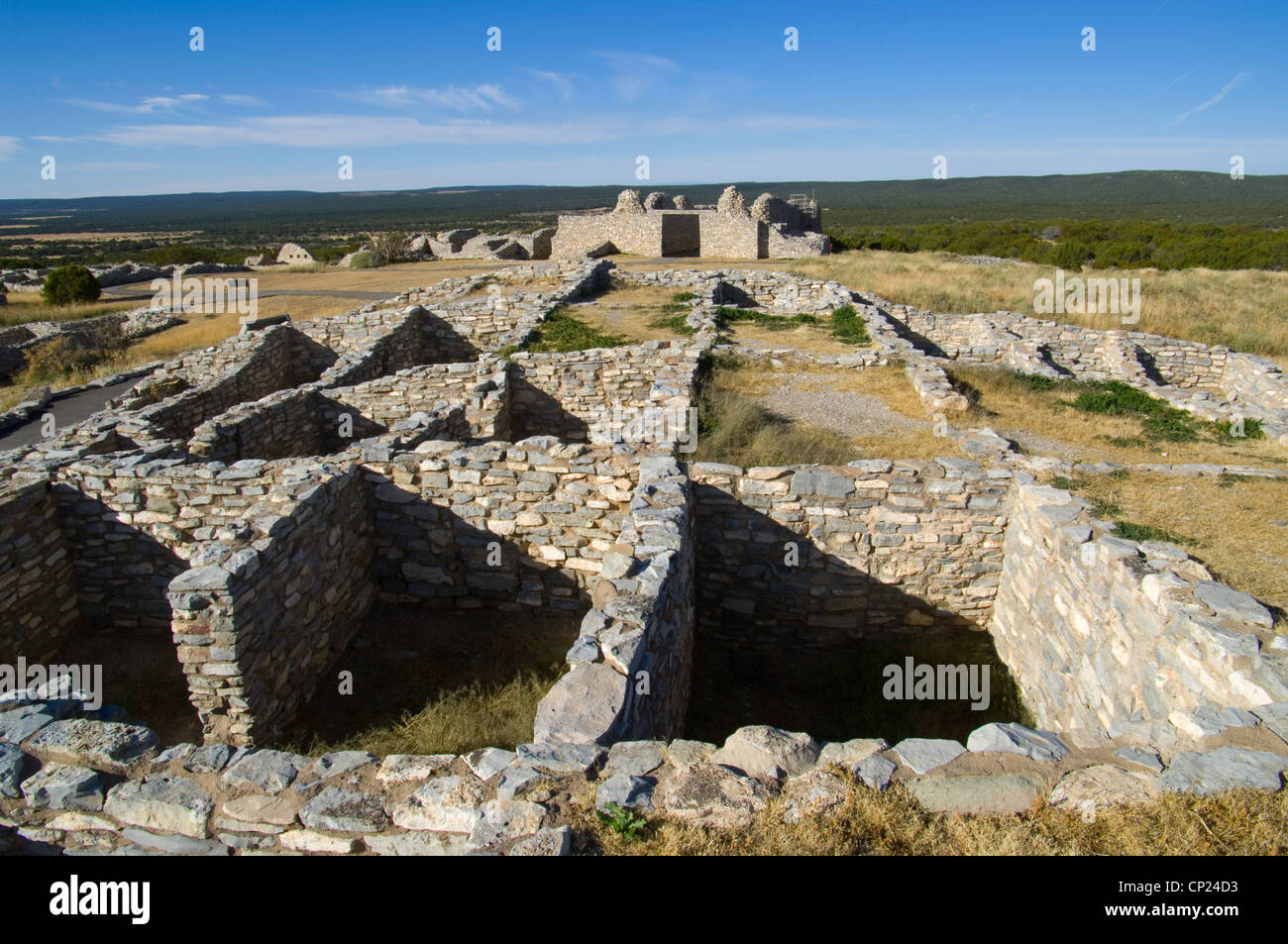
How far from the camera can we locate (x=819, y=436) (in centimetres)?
922

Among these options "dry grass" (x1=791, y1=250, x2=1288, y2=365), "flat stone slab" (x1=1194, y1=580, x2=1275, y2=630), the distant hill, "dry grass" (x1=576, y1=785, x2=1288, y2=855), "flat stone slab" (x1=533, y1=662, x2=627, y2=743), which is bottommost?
"dry grass" (x1=576, y1=785, x2=1288, y2=855)

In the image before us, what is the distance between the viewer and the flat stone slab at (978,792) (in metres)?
3.07

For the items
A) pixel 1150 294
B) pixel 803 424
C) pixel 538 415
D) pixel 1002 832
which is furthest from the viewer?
pixel 1150 294

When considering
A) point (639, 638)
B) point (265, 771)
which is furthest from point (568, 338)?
point (265, 771)

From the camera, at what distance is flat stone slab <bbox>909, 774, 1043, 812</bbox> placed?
3.07 m

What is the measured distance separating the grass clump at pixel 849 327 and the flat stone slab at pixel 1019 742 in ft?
38.8

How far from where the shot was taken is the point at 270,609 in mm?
5371

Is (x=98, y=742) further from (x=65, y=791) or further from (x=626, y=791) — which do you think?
(x=626, y=791)

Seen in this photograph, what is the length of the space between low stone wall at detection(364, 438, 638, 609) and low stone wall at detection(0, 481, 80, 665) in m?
2.76

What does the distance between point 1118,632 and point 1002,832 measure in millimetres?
2748

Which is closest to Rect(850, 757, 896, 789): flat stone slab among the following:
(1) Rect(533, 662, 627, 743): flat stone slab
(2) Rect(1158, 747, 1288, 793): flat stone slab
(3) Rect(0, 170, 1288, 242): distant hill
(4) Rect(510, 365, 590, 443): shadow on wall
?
(2) Rect(1158, 747, 1288, 793): flat stone slab

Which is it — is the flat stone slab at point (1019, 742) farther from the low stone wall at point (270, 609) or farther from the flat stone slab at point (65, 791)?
the low stone wall at point (270, 609)

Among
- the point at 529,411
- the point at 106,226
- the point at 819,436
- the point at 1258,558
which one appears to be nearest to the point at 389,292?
the point at 529,411

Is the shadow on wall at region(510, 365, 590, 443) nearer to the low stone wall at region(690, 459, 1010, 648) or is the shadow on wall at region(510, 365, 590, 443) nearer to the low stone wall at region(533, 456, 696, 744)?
the low stone wall at region(690, 459, 1010, 648)
